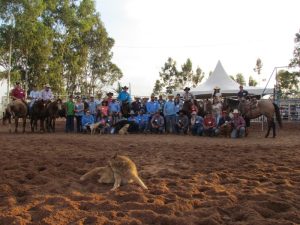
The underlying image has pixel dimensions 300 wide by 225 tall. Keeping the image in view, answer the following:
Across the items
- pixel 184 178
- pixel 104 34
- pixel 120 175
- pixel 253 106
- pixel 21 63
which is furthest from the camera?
pixel 104 34

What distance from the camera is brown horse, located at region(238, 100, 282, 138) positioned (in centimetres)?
1541

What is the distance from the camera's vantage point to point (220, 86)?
2606 centimetres

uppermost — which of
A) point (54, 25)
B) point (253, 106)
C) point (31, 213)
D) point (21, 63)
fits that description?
point (54, 25)

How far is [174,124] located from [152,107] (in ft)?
4.49

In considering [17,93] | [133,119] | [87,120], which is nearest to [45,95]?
[17,93]

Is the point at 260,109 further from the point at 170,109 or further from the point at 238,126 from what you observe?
the point at 170,109

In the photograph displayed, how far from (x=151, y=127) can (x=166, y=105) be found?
125 cm

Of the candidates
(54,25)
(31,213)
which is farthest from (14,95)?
(54,25)

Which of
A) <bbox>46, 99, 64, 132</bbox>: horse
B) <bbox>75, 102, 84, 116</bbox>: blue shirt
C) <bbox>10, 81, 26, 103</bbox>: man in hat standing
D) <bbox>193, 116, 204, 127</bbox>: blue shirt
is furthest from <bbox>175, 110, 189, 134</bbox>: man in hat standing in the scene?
<bbox>10, 81, 26, 103</bbox>: man in hat standing

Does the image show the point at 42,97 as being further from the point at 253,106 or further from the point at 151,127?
the point at 253,106

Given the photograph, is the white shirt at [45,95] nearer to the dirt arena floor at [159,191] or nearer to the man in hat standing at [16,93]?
the man in hat standing at [16,93]

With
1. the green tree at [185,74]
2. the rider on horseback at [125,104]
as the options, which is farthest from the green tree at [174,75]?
the rider on horseback at [125,104]

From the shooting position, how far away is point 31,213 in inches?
161

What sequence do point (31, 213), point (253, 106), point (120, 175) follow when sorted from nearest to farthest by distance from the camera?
point (31, 213), point (120, 175), point (253, 106)
